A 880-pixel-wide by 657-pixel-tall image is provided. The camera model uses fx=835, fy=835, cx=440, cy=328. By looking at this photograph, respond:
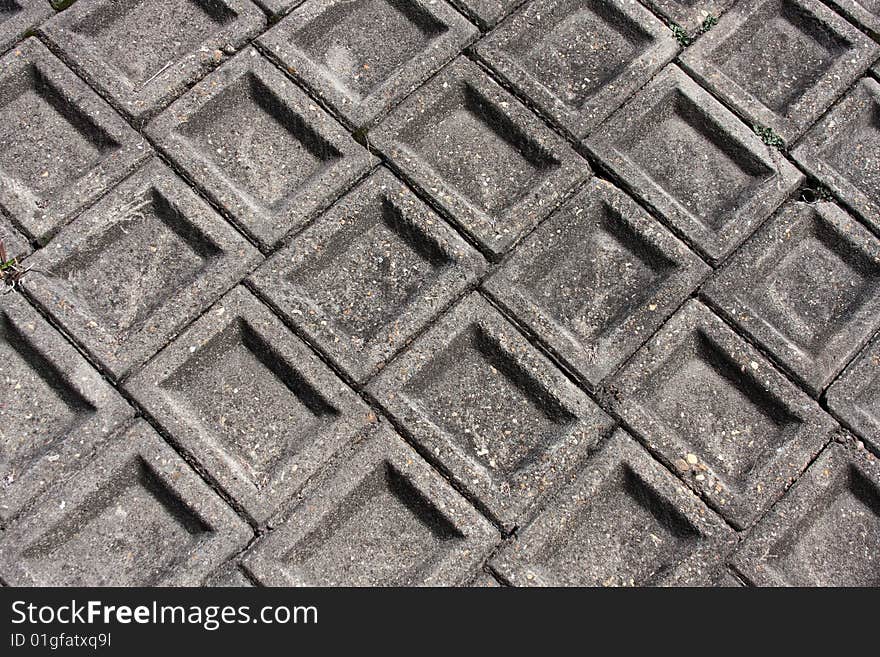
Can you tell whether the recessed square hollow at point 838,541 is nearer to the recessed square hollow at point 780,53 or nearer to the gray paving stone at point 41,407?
the recessed square hollow at point 780,53

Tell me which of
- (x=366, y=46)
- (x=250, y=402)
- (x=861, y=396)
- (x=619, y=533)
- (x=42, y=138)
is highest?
(x=366, y=46)

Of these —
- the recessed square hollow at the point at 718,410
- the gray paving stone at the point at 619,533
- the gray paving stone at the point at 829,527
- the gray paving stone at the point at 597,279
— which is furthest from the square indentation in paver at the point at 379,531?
the gray paving stone at the point at 829,527

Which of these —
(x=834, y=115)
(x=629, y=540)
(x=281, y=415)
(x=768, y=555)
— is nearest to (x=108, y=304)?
(x=281, y=415)

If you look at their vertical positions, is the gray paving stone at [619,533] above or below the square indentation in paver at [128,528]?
below

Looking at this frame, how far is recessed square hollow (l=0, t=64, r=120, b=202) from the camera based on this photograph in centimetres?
238

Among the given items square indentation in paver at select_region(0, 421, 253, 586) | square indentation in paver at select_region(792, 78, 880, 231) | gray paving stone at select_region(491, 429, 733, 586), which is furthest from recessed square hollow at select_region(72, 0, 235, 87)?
square indentation in paver at select_region(792, 78, 880, 231)

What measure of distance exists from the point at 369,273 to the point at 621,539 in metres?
1.00

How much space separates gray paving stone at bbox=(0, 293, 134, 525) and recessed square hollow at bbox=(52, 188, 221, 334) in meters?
0.15

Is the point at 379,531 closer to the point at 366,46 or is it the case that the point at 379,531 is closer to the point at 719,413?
the point at 719,413

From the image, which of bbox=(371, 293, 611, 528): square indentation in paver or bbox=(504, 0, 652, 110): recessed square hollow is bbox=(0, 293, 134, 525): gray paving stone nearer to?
bbox=(371, 293, 611, 528): square indentation in paver

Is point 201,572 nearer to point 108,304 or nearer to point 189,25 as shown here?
point 108,304

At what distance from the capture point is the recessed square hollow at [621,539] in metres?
2.16

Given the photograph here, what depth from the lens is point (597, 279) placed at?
94.4 inches

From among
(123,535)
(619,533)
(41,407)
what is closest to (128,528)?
(123,535)
